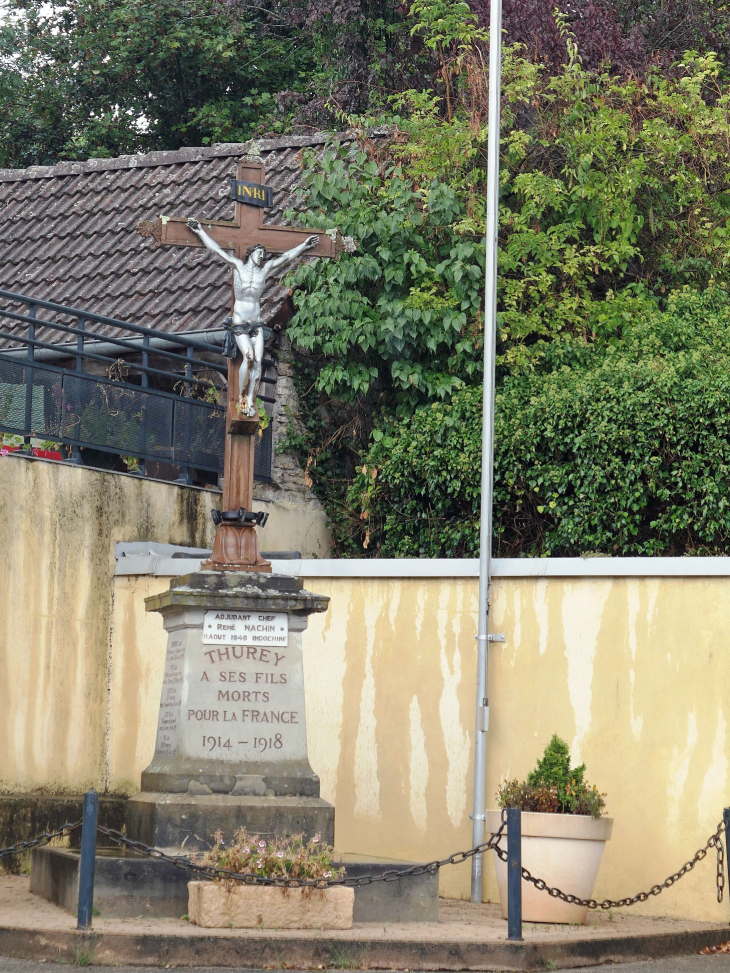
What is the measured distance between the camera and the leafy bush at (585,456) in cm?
1173

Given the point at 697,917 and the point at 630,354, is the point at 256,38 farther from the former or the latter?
the point at 697,917

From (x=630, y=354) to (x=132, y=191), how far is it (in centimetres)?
763

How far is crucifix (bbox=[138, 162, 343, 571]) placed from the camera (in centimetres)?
974

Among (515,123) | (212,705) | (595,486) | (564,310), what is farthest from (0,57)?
(212,705)

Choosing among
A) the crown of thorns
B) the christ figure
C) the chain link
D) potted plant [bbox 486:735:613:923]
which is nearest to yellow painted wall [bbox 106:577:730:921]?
the chain link

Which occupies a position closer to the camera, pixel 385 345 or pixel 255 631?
pixel 255 631

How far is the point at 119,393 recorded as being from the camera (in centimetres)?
1356

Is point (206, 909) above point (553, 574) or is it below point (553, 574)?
below

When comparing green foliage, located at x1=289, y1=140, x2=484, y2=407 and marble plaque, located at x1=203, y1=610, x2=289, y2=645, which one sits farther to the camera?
green foliage, located at x1=289, y1=140, x2=484, y2=407

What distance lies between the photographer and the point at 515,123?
15812 millimetres

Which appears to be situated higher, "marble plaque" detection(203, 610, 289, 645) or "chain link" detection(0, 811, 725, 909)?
"marble plaque" detection(203, 610, 289, 645)

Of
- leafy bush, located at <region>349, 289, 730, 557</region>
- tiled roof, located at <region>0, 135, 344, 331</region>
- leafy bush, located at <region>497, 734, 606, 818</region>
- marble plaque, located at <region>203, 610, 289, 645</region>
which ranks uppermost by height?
tiled roof, located at <region>0, 135, 344, 331</region>

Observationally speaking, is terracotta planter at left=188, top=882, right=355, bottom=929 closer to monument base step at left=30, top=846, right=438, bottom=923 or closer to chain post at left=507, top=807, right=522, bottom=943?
monument base step at left=30, top=846, right=438, bottom=923

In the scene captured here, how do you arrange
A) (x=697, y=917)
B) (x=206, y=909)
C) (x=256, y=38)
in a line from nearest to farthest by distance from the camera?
(x=206, y=909) → (x=697, y=917) → (x=256, y=38)
